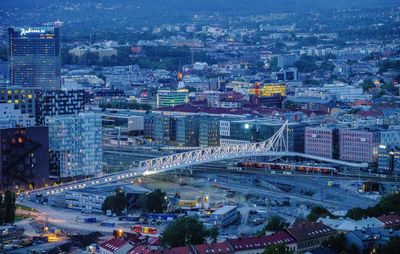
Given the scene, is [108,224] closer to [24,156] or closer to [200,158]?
[24,156]

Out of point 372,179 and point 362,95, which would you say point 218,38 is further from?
point 372,179

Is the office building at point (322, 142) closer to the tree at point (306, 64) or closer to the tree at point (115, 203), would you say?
the tree at point (115, 203)

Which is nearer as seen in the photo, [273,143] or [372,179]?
[372,179]

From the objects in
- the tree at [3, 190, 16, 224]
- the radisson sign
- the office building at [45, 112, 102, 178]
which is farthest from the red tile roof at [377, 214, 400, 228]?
the radisson sign

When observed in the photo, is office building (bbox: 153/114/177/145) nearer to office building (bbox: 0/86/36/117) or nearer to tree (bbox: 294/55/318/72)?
office building (bbox: 0/86/36/117)

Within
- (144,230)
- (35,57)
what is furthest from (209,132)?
(144,230)

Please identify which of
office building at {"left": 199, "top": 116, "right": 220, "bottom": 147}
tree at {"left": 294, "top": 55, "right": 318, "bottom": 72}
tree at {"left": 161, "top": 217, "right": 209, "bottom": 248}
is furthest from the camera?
tree at {"left": 294, "top": 55, "right": 318, "bottom": 72}

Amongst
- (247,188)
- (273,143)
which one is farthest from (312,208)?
(273,143)
